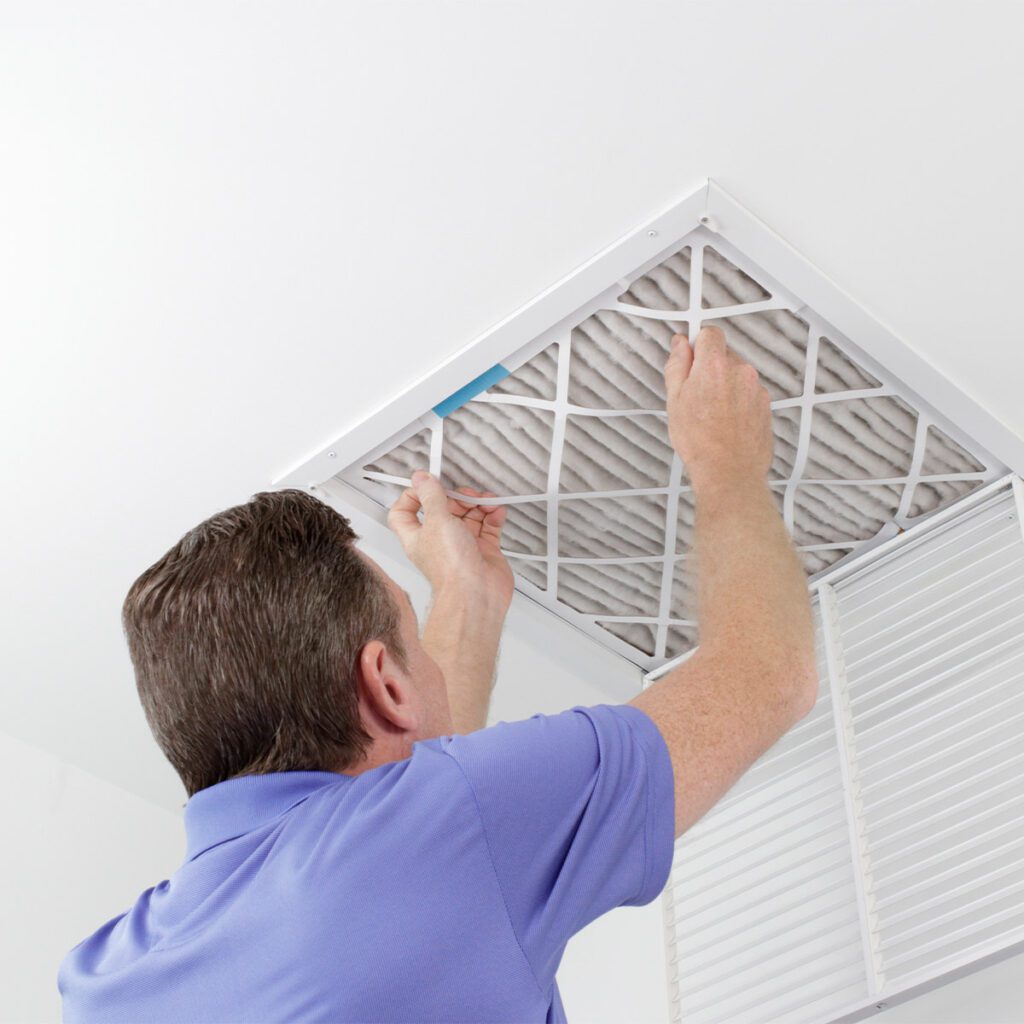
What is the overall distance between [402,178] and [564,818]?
718 millimetres

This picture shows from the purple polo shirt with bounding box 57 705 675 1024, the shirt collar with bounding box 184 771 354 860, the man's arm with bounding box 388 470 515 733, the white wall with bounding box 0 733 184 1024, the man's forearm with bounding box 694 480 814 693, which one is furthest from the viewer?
the white wall with bounding box 0 733 184 1024

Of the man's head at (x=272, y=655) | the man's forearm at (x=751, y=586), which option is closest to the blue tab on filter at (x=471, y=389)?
the man's forearm at (x=751, y=586)

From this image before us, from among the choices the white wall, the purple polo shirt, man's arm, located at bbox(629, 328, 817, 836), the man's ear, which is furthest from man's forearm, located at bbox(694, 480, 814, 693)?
the white wall

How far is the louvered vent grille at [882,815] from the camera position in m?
1.48

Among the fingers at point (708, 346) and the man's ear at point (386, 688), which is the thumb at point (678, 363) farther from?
the man's ear at point (386, 688)

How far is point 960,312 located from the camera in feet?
4.78

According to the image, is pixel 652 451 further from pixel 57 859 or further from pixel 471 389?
pixel 57 859

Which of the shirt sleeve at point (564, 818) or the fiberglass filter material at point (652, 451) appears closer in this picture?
the shirt sleeve at point (564, 818)

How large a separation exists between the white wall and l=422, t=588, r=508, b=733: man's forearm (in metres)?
1.00

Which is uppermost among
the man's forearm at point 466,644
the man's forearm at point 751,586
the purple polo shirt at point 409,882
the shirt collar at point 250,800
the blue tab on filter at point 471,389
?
the blue tab on filter at point 471,389

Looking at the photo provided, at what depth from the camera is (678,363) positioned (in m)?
1.50

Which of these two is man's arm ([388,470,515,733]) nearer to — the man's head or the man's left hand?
the man's left hand

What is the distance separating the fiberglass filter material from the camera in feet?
4.97

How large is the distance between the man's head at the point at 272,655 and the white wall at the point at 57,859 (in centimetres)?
120
